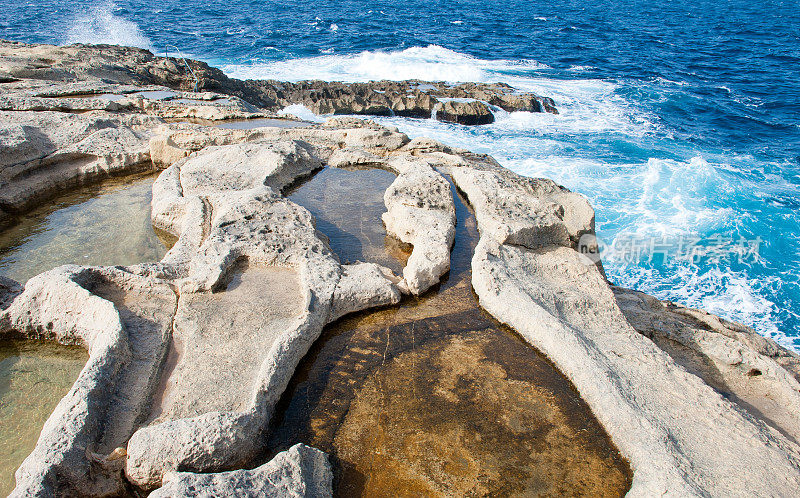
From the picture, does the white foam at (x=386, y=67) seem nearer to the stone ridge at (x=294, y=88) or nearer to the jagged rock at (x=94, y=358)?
the stone ridge at (x=294, y=88)

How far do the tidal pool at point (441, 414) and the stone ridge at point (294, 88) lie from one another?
477 inches

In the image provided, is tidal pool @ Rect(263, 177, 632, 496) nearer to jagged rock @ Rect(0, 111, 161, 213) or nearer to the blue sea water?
jagged rock @ Rect(0, 111, 161, 213)

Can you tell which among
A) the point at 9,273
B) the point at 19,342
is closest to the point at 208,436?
the point at 19,342

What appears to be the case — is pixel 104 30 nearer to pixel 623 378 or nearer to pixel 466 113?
A: pixel 466 113

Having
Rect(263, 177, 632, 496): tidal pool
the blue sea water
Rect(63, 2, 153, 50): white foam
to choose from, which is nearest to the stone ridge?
the blue sea water

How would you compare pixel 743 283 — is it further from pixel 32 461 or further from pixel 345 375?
pixel 32 461

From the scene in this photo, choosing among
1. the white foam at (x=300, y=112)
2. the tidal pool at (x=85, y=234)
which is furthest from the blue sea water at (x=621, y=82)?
the tidal pool at (x=85, y=234)

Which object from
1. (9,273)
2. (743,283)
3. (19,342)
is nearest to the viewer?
(19,342)

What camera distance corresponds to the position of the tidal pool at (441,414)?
3053 mm

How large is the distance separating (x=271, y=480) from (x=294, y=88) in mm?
19096

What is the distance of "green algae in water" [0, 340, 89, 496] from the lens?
3208 millimetres

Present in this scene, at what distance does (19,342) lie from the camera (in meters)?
4.16

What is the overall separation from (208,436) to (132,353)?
1139 mm

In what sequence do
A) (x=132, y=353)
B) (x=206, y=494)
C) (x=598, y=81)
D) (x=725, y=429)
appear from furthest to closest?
(x=598, y=81) < (x=132, y=353) < (x=725, y=429) < (x=206, y=494)
